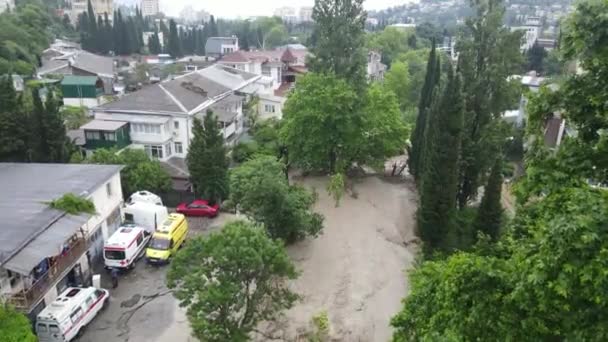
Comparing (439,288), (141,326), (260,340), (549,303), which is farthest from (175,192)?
(549,303)

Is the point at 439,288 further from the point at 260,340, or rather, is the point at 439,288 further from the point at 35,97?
the point at 35,97

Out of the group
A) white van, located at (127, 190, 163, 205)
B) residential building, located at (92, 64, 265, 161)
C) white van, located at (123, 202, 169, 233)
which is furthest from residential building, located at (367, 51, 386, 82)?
white van, located at (123, 202, 169, 233)

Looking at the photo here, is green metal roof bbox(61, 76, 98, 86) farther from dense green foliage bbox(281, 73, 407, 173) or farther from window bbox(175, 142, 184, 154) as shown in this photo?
dense green foliage bbox(281, 73, 407, 173)

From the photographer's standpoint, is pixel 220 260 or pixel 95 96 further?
pixel 95 96

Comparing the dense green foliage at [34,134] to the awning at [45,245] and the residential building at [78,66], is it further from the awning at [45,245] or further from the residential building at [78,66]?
the residential building at [78,66]

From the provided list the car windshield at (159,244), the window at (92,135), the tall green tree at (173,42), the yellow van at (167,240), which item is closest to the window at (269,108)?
the window at (92,135)

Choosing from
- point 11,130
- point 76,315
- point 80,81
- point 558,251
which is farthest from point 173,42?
point 558,251

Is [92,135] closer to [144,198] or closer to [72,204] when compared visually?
[144,198]
